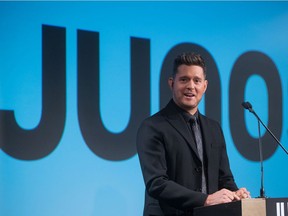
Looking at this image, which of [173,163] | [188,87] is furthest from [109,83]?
[173,163]

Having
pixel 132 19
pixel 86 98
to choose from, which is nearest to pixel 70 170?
pixel 86 98

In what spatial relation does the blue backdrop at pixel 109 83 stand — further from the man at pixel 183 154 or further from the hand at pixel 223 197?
the hand at pixel 223 197

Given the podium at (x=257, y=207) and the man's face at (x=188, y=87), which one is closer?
the podium at (x=257, y=207)

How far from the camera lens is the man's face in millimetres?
2980

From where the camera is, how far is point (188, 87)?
298 cm

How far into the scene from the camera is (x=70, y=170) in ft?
13.1

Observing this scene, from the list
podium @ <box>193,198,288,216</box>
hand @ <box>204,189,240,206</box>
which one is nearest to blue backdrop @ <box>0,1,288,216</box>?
hand @ <box>204,189,240,206</box>

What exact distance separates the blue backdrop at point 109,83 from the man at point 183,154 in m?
1.19

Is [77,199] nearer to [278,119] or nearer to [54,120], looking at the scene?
[54,120]

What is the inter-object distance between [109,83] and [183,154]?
58.6 inches

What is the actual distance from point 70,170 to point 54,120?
0.38 meters

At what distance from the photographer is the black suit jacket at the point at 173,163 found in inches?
104

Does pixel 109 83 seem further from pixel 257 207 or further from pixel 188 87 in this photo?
pixel 257 207

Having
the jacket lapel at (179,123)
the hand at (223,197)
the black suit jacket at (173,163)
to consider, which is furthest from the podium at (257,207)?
the jacket lapel at (179,123)
